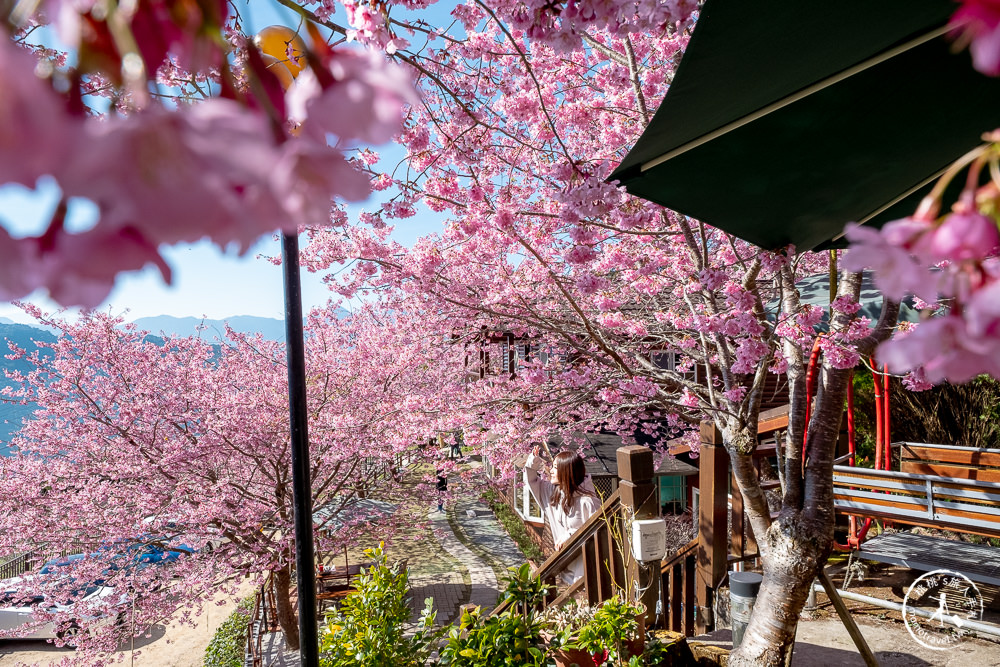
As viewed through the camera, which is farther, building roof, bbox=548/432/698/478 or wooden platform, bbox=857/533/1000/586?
building roof, bbox=548/432/698/478

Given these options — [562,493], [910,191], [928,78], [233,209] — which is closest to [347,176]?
[233,209]

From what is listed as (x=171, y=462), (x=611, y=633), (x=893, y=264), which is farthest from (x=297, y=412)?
(x=171, y=462)

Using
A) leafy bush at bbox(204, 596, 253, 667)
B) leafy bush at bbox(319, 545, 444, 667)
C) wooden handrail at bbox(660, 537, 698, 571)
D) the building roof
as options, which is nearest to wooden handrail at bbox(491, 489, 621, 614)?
wooden handrail at bbox(660, 537, 698, 571)

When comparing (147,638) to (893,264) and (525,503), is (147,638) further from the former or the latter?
(893,264)

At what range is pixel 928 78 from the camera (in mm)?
1685

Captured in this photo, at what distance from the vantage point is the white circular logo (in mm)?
4238

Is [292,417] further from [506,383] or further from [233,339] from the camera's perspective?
[233,339]

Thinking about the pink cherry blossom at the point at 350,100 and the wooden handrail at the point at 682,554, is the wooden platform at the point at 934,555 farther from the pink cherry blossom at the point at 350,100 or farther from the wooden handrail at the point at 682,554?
the pink cherry blossom at the point at 350,100

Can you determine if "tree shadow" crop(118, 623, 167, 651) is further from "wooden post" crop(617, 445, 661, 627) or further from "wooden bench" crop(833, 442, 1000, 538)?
"wooden bench" crop(833, 442, 1000, 538)

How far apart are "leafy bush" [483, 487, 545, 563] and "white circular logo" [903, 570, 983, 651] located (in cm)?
773

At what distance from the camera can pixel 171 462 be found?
680 cm

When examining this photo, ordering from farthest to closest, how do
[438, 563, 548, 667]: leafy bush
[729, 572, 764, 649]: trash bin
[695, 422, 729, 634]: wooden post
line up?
[695, 422, 729, 634]: wooden post
[729, 572, 764, 649]: trash bin
[438, 563, 548, 667]: leafy bush

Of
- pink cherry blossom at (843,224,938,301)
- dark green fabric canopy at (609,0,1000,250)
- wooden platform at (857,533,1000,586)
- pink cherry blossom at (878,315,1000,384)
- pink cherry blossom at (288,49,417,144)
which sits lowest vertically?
wooden platform at (857,533,1000,586)

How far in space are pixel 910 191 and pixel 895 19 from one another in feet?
3.58
